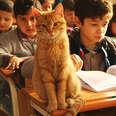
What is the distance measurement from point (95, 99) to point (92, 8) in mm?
711

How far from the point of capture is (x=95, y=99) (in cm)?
85

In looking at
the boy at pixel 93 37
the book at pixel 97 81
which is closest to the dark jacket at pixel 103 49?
the boy at pixel 93 37

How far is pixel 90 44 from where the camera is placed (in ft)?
4.77

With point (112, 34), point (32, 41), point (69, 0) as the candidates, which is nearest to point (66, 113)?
point (32, 41)

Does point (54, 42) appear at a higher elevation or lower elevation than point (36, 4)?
lower

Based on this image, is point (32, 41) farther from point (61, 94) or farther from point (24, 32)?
point (61, 94)

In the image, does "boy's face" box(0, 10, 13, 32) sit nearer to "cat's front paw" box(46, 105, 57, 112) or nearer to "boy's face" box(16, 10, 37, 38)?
"boy's face" box(16, 10, 37, 38)

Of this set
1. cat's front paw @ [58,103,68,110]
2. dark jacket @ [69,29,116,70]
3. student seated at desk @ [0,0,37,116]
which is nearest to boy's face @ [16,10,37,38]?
student seated at desk @ [0,0,37,116]

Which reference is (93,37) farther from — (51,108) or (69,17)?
(69,17)

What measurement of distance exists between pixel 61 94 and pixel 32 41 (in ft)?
3.05

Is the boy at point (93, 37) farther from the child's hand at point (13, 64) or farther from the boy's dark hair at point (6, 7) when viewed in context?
the boy's dark hair at point (6, 7)

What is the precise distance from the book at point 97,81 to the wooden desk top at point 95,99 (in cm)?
3

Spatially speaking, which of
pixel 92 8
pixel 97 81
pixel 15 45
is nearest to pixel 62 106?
pixel 97 81

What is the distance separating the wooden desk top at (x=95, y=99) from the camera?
0.82m
